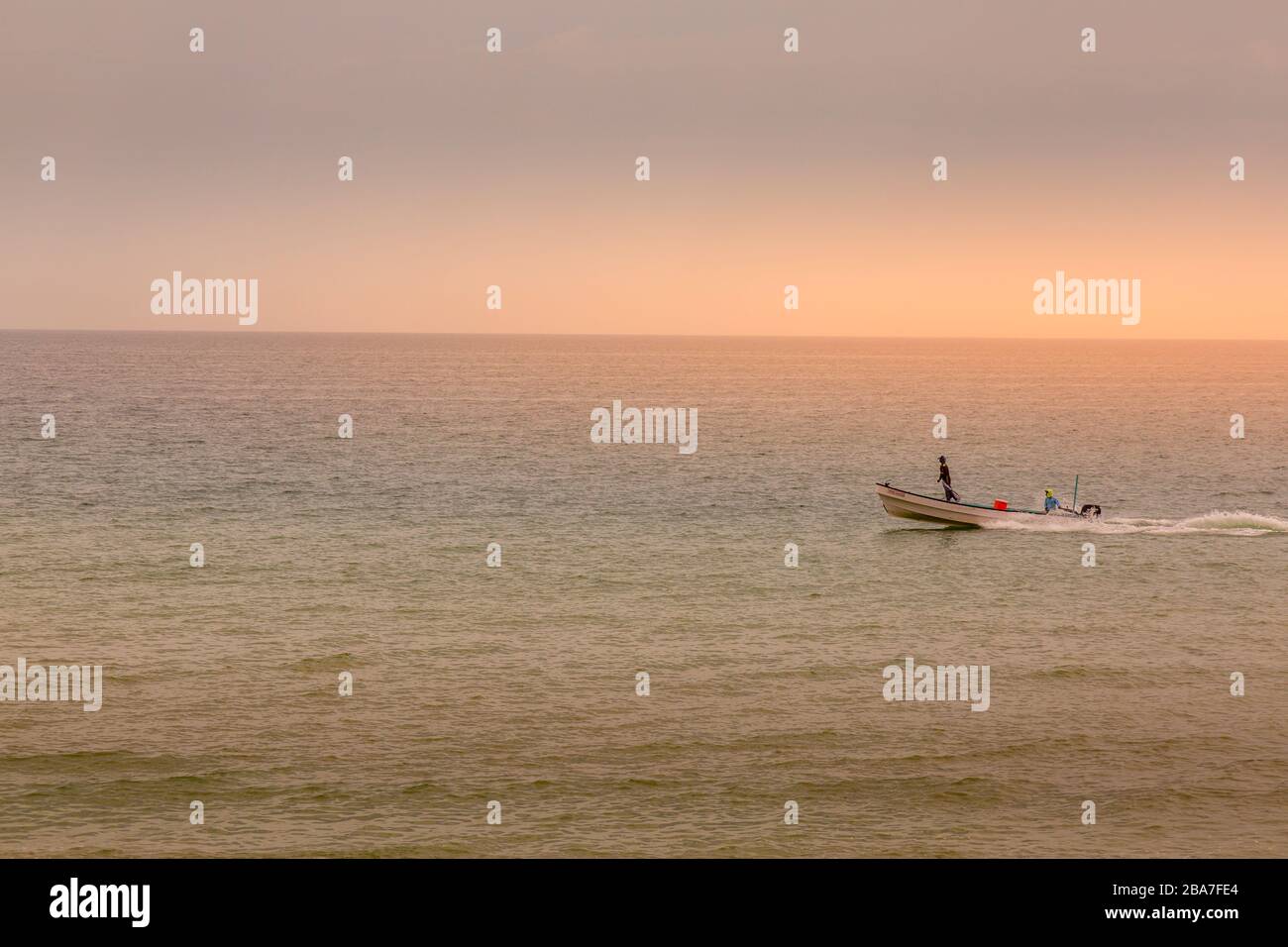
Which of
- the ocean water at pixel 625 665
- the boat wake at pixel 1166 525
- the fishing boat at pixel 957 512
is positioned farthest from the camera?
the fishing boat at pixel 957 512

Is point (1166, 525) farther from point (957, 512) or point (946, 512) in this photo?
point (946, 512)

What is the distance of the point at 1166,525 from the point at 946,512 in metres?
12.9

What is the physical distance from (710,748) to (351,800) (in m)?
9.22

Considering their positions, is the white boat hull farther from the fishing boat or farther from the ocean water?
the ocean water

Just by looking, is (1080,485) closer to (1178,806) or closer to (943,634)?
(943,634)

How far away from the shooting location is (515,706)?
122 feet

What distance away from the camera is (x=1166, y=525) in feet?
238

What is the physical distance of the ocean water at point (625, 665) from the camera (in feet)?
93.1

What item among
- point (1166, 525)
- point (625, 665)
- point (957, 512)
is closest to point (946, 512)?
point (957, 512)

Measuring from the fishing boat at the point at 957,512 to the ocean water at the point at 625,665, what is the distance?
1.07 metres

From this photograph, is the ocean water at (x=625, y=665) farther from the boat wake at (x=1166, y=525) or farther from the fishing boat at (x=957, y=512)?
the fishing boat at (x=957, y=512)

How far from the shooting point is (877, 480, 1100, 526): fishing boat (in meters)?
70.7

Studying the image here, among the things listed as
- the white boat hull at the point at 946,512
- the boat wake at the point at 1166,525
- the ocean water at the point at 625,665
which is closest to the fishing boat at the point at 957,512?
the white boat hull at the point at 946,512

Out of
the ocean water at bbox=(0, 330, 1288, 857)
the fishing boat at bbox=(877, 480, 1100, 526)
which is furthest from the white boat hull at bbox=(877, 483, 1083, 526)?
the ocean water at bbox=(0, 330, 1288, 857)
